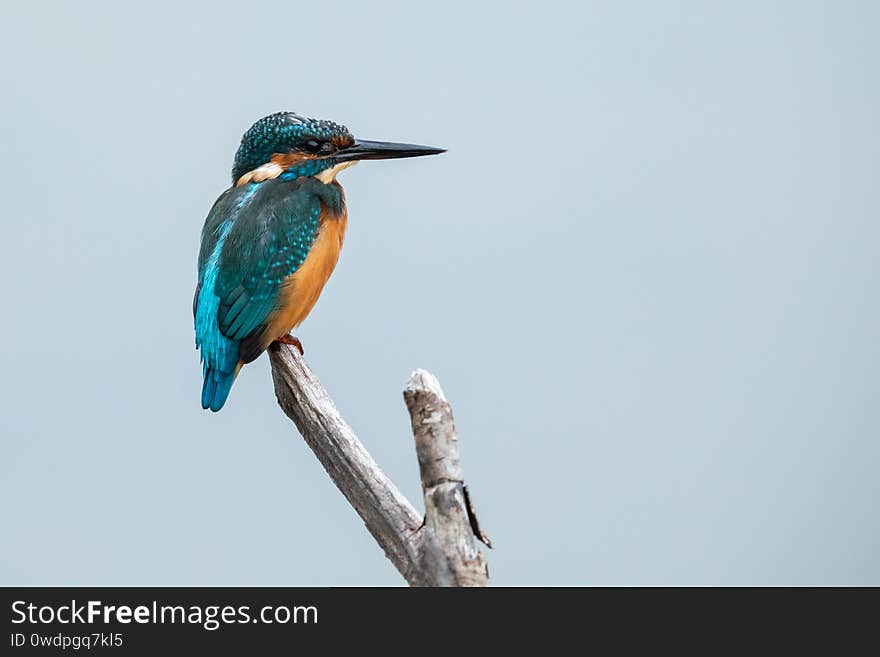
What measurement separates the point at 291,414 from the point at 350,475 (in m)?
0.32

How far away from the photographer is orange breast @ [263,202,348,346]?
2887 millimetres

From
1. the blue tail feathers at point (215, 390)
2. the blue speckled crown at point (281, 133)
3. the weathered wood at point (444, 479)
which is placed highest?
the blue speckled crown at point (281, 133)

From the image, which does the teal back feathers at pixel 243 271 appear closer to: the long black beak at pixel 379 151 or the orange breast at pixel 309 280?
the orange breast at pixel 309 280

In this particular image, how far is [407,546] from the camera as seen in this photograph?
2275 millimetres

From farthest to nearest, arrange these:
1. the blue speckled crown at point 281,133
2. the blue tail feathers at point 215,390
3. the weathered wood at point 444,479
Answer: the blue speckled crown at point 281,133
the blue tail feathers at point 215,390
the weathered wood at point 444,479

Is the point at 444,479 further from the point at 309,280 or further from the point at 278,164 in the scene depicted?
the point at 278,164

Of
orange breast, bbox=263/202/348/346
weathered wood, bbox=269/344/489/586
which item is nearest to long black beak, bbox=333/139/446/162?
orange breast, bbox=263/202/348/346

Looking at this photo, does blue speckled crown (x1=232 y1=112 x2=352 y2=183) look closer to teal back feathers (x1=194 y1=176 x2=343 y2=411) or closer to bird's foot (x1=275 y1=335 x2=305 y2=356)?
teal back feathers (x1=194 y1=176 x2=343 y2=411)

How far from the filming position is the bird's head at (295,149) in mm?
2992

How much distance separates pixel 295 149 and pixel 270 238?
0.28 m

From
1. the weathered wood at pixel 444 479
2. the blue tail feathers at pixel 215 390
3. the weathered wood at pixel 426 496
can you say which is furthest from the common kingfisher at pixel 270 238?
the weathered wood at pixel 444 479
